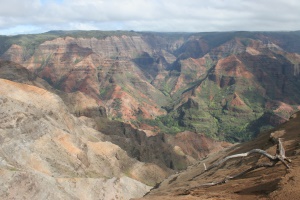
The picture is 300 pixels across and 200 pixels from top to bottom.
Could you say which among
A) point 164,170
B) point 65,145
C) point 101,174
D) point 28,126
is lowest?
point 164,170

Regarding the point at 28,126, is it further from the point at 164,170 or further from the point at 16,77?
the point at 16,77

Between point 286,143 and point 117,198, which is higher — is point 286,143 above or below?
above

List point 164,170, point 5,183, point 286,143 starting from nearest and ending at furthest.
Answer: point 286,143 → point 5,183 → point 164,170

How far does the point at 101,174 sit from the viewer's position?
255ft

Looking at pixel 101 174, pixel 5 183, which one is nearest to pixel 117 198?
pixel 101 174

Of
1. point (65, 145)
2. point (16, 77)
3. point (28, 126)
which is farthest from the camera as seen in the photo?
point (16, 77)

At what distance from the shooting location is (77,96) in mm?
157875

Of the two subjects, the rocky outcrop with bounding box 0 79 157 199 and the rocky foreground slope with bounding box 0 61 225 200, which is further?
the rocky foreground slope with bounding box 0 61 225 200

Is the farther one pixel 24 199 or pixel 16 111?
pixel 16 111

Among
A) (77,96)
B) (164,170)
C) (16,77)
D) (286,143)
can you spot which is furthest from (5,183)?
(77,96)

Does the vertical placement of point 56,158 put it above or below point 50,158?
below

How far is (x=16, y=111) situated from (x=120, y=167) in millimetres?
30811

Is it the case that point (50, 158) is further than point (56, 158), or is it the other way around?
point (56, 158)

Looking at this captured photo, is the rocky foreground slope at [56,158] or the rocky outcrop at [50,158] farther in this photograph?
the rocky foreground slope at [56,158]
